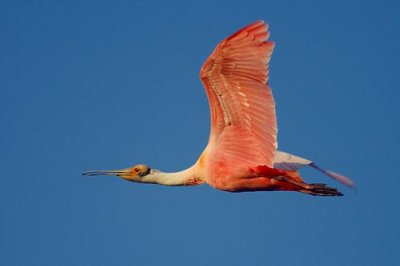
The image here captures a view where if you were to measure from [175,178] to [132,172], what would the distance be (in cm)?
111

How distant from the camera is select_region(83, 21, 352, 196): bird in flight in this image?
13.3 m

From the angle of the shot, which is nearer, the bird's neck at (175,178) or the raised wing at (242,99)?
the raised wing at (242,99)

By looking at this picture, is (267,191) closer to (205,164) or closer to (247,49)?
(205,164)

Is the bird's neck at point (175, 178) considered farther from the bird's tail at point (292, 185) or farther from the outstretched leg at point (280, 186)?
the bird's tail at point (292, 185)

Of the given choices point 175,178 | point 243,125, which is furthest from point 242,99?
point 175,178

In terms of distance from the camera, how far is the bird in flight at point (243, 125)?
43.8ft

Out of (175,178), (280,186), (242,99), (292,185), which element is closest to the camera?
(242,99)

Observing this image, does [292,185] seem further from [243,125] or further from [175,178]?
[175,178]

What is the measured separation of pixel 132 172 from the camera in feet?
54.5

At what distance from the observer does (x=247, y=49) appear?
1332 cm

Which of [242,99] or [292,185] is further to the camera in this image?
[292,185]

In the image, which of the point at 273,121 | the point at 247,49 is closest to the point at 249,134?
the point at 273,121

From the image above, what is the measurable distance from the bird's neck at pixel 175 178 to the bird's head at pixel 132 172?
0.24ft

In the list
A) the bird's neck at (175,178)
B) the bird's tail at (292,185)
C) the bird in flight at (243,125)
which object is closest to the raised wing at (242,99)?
the bird in flight at (243,125)
